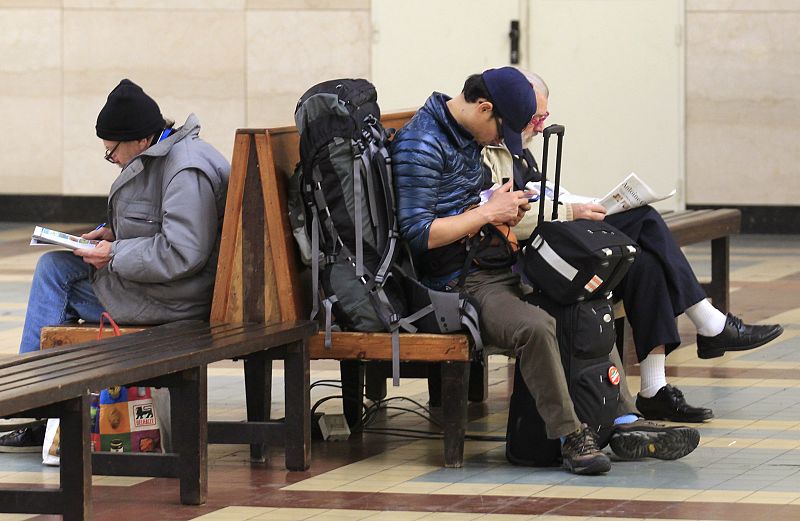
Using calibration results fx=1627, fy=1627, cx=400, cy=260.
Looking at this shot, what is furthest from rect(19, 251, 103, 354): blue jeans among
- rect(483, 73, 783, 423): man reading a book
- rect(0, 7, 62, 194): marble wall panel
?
rect(0, 7, 62, 194): marble wall panel

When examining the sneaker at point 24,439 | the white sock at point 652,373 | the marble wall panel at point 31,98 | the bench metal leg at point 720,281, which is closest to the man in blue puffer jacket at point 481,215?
the white sock at point 652,373

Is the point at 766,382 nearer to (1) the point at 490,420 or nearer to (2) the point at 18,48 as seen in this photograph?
(1) the point at 490,420

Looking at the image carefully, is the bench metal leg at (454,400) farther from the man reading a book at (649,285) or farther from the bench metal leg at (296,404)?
the man reading a book at (649,285)

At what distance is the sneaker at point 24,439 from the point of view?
Answer: 20.6 ft

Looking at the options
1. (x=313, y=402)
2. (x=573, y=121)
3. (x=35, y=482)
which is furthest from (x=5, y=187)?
(x=35, y=482)

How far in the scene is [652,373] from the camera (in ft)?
21.9

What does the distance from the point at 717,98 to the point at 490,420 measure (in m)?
8.69

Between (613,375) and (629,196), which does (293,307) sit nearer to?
(613,375)

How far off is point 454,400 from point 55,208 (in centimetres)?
1107

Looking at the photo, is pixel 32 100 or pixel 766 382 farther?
pixel 32 100

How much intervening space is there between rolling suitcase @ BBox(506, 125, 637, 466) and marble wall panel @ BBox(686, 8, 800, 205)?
30.2ft

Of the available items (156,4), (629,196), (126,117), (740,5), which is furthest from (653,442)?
(156,4)

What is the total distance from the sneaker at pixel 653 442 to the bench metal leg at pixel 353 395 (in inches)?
45.0

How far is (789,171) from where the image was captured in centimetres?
1465
